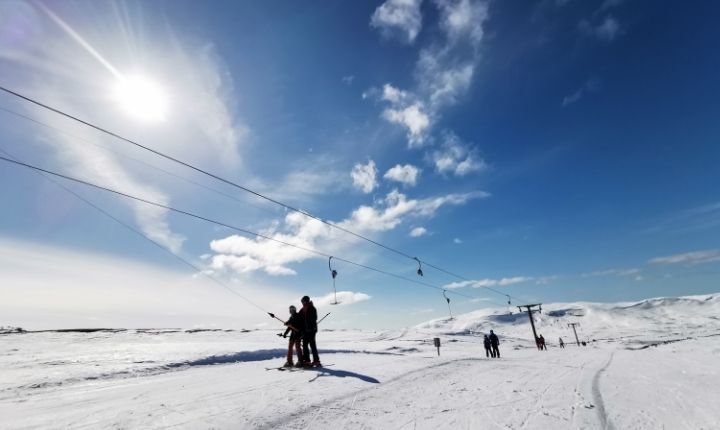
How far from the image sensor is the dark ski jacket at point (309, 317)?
12.0 metres

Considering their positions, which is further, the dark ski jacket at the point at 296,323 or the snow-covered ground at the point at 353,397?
the dark ski jacket at the point at 296,323

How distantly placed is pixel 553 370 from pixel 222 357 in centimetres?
1417

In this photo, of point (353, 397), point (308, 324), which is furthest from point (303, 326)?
point (353, 397)

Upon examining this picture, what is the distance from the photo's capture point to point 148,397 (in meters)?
7.47

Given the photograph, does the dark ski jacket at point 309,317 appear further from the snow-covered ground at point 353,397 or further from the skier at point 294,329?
the snow-covered ground at point 353,397

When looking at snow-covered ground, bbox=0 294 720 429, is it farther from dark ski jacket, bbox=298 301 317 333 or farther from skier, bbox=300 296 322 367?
dark ski jacket, bbox=298 301 317 333

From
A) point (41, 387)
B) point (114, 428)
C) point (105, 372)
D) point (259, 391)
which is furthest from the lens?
point (105, 372)

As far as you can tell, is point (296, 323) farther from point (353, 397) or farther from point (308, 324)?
point (353, 397)

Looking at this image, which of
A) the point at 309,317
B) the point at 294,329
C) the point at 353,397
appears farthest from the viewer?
the point at 309,317

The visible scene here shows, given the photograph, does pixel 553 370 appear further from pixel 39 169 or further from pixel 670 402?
pixel 39 169

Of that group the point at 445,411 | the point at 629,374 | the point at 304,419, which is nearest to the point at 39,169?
the point at 304,419

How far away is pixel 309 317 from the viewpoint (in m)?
12.1

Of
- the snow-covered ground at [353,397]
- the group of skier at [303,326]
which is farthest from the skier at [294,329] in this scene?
the snow-covered ground at [353,397]

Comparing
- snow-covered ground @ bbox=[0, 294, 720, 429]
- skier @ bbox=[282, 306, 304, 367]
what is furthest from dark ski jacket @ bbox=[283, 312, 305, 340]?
snow-covered ground @ bbox=[0, 294, 720, 429]
